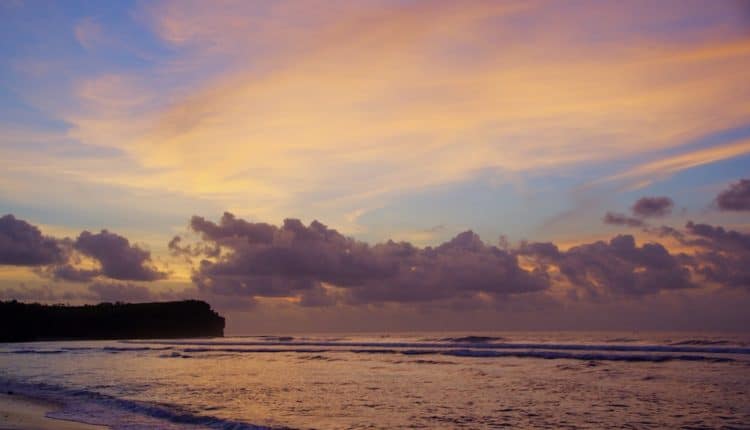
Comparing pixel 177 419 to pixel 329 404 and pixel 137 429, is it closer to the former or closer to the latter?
pixel 137 429

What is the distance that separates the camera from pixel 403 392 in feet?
84.8

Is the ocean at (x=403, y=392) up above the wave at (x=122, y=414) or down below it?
above

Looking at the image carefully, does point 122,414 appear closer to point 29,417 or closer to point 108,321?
point 29,417

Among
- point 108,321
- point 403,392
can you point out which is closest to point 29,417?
point 403,392

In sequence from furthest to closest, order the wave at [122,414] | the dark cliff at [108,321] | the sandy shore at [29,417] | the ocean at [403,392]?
the dark cliff at [108,321] → the ocean at [403,392] → the wave at [122,414] → the sandy shore at [29,417]

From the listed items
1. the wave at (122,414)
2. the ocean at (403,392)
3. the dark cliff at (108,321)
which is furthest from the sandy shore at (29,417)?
the dark cliff at (108,321)

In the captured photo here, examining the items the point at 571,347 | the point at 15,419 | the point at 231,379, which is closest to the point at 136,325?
the point at 571,347

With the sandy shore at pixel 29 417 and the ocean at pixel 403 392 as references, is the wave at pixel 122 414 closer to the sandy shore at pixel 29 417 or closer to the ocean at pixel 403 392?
the ocean at pixel 403 392

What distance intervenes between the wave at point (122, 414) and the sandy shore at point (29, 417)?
485 millimetres

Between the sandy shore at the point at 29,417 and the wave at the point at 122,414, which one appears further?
the wave at the point at 122,414

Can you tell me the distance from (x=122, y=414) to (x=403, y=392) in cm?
1025

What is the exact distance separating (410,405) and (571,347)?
120 feet

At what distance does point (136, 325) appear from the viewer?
129750 mm

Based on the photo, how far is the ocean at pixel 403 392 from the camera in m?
19.4
